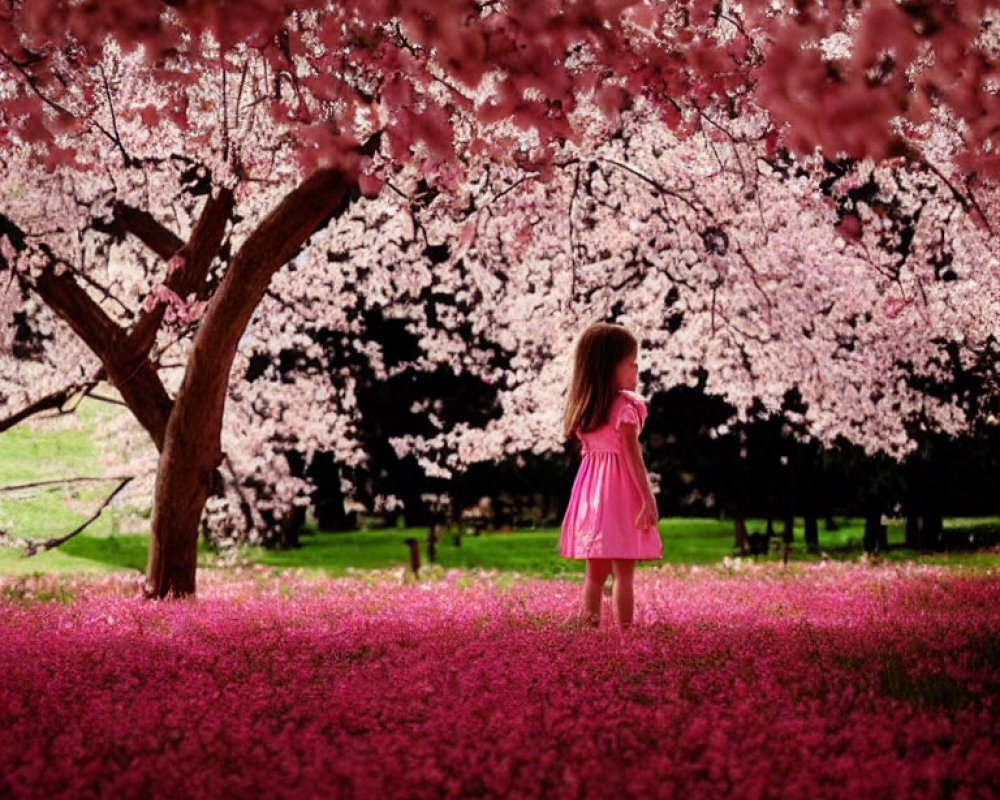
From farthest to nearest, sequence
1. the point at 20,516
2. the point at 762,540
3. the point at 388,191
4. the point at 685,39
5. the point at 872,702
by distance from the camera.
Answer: the point at 20,516, the point at 762,540, the point at 388,191, the point at 685,39, the point at 872,702

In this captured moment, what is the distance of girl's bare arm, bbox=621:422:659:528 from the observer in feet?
27.9

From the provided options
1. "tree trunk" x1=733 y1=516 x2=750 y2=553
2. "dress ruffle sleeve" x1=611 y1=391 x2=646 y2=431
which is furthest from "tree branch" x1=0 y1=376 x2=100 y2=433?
"tree trunk" x1=733 y1=516 x2=750 y2=553

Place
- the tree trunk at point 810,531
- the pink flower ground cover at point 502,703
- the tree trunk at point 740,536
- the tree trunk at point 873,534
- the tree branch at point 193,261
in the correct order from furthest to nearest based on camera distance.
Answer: the tree trunk at point 810,531, the tree trunk at point 740,536, the tree trunk at point 873,534, the tree branch at point 193,261, the pink flower ground cover at point 502,703

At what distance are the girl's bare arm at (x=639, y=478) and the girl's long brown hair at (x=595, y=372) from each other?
32 centimetres

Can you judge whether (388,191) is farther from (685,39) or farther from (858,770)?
(858,770)

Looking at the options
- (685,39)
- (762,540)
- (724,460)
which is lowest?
(762,540)

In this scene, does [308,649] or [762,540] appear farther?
[762,540]

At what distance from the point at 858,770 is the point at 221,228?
1022 cm

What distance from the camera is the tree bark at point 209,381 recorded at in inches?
440

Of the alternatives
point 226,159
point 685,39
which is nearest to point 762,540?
point 226,159

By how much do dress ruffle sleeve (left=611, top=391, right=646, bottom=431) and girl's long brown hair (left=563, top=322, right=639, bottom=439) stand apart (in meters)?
0.06

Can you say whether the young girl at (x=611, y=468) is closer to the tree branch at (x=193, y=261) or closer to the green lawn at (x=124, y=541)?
the tree branch at (x=193, y=261)

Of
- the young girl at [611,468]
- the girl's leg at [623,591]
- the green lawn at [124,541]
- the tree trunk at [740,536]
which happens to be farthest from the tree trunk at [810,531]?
the young girl at [611,468]

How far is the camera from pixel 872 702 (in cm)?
577
